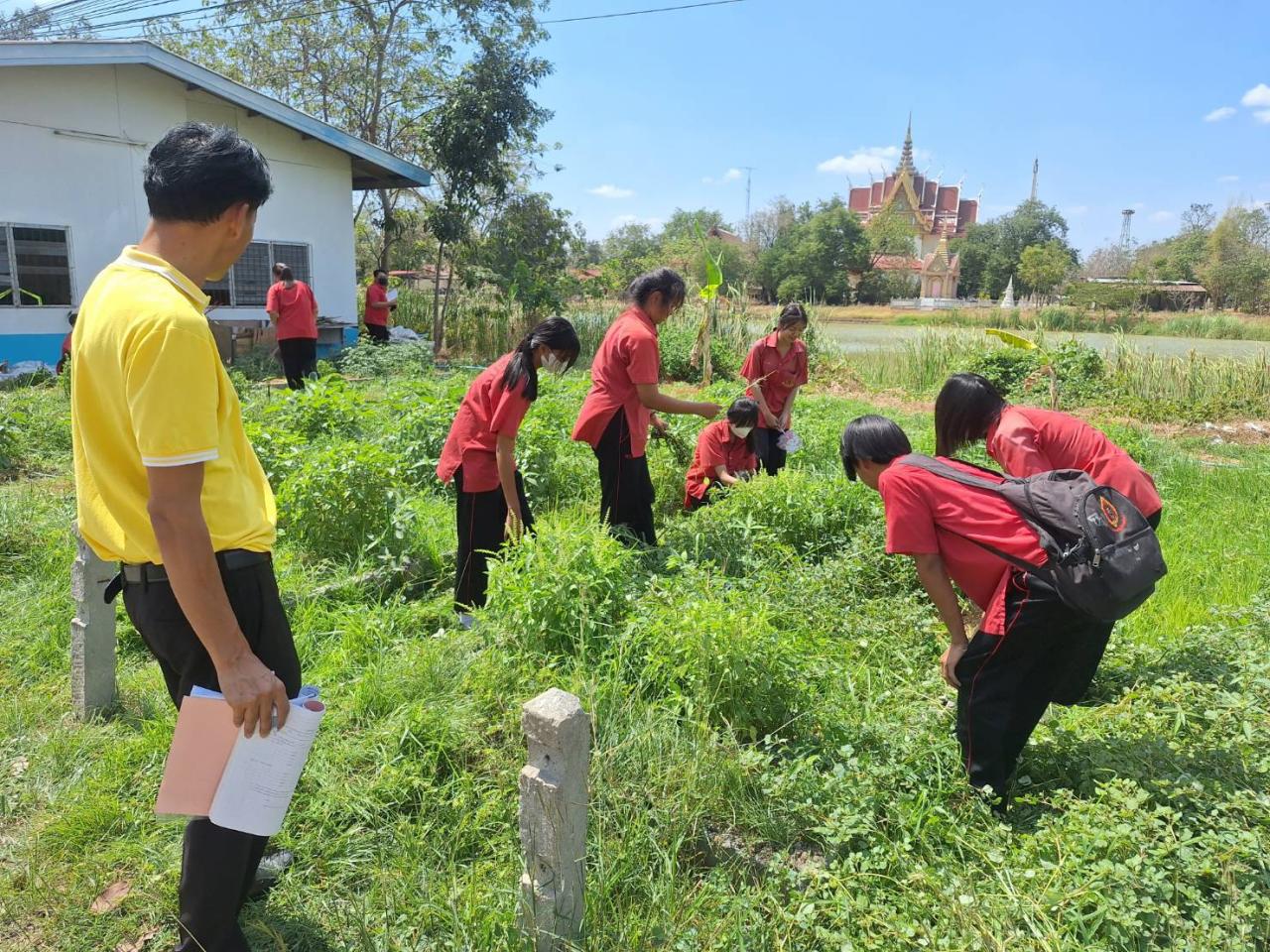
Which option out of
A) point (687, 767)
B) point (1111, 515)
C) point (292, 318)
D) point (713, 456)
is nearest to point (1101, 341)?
point (713, 456)

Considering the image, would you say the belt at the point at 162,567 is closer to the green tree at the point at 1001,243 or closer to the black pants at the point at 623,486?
the black pants at the point at 623,486

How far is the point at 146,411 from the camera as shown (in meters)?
1.45

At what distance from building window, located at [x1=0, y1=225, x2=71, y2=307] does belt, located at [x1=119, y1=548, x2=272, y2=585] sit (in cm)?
1133

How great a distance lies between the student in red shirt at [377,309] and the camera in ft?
43.9

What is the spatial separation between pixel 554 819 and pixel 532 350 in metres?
2.24

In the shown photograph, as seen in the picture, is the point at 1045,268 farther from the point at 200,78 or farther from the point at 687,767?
the point at 687,767

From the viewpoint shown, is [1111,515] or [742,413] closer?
[1111,515]

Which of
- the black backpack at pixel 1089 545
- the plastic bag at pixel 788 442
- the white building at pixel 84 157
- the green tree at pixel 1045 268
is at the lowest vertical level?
the plastic bag at pixel 788 442

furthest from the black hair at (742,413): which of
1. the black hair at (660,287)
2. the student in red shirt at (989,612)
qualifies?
the student in red shirt at (989,612)

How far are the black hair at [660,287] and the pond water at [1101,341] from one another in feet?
Result: 36.3

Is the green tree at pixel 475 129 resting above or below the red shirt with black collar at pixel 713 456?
above

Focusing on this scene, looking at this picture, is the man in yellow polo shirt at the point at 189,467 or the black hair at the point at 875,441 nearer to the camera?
the man in yellow polo shirt at the point at 189,467

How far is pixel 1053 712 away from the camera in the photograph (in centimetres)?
307

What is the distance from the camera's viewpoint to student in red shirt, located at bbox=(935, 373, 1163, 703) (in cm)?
313
